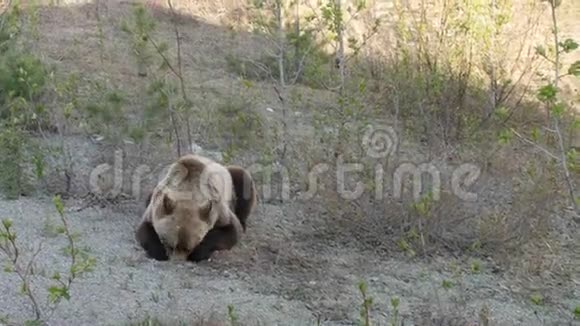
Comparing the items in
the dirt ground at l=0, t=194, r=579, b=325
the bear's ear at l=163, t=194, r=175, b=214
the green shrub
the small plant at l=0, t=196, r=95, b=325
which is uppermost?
the green shrub

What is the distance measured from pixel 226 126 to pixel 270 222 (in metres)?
1.91

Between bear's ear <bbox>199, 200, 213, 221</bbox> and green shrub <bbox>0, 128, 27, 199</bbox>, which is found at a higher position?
green shrub <bbox>0, 128, 27, 199</bbox>

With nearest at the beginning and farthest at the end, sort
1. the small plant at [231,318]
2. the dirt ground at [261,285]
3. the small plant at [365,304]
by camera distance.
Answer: the small plant at [365,304]
the small plant at [231,318]
the dirt ground at [261,285]

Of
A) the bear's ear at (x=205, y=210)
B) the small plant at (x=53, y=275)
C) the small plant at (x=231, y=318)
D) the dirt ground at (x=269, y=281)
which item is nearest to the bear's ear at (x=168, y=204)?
the bear's ear at (x=205, y=210)

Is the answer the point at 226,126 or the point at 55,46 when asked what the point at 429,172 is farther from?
the point at 55,46

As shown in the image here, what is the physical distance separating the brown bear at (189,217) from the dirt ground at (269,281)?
115 millimetres

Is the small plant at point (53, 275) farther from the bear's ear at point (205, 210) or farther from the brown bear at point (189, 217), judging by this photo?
the bear's ear at point (205, 210)

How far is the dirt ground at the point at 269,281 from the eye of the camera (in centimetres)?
511

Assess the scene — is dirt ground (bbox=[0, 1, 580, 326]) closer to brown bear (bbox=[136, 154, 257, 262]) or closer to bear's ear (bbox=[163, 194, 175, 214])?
brown bear (bbox=[136, 154, 257, 262])

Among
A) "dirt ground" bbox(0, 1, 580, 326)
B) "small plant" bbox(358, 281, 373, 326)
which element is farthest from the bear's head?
"small plant" bbox(358, 281, 373, 326)

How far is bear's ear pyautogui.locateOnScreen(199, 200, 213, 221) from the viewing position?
5.92 metres

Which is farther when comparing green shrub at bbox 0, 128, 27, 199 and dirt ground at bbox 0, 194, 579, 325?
green shrub at bbox 0, 128, 27, 199

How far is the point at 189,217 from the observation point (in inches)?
231

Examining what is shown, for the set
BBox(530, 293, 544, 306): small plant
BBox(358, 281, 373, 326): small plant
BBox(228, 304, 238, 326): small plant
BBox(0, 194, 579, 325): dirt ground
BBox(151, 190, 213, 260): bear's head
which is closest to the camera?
BBox(358, 281, 373, 326): small plant
